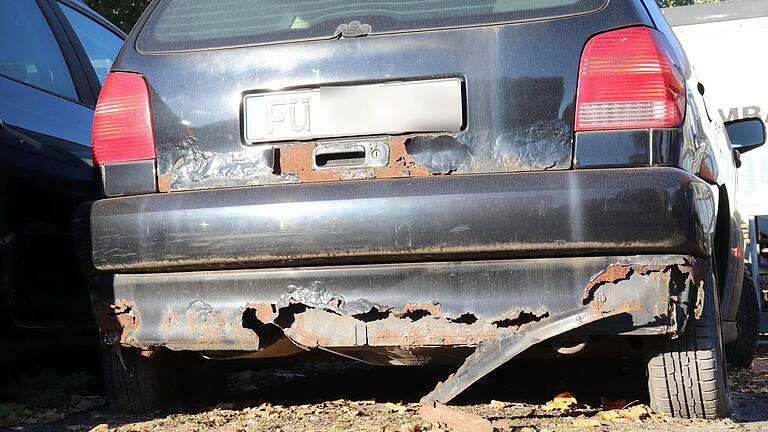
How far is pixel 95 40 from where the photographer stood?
4578 mm

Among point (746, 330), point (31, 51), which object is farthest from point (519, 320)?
point (746, 330)

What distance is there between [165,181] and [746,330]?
3297 mm

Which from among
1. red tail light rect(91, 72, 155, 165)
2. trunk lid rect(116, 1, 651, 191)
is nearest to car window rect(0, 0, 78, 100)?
red tail light rect(91, 72, 155, 165)

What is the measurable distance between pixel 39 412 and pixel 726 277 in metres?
2.55

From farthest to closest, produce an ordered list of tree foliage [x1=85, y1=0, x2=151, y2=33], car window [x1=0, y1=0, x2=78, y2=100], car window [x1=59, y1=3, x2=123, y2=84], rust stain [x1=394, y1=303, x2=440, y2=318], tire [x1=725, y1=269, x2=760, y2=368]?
tree foliage [x1=85, y1=0, x2=151, y2=33] < tire [x1=725, y1=269, x2=760, y2=368] < car window [x1=59, y1=3, x2=123, y2=84] < car window [x1=0, y1=0, x2=78, y2=100] < rust stain [x1=394, y1=303, x2=440, y2=318]

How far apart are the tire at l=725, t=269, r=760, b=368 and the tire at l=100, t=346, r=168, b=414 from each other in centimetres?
290

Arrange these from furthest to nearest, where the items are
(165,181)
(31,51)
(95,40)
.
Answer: (95,40) → (31,51) → (165,181)

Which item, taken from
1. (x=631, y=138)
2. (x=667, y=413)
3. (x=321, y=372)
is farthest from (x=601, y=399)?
(x=321, y=372)

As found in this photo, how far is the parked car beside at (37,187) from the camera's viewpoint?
3.28 meters

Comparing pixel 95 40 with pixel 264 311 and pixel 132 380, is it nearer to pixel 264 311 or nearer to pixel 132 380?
pixel 132 380

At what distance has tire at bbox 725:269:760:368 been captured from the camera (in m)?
4.69

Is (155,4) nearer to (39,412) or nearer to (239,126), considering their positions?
(239,126)

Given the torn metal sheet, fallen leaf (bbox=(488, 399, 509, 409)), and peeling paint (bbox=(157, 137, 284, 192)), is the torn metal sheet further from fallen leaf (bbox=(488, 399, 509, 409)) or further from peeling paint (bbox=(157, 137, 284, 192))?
peeling paint (bbox=(157, 137, 284, 192))

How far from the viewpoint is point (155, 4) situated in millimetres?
3152
